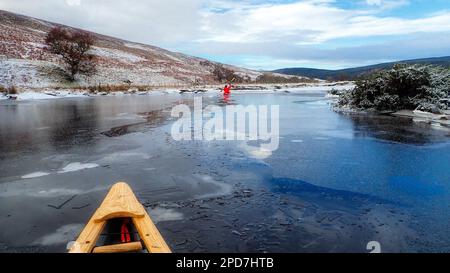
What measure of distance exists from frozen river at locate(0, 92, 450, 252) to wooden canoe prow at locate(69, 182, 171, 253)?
51 cm

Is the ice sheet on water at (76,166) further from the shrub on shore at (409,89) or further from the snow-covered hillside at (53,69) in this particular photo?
the snow-covered hillside at (53,69)

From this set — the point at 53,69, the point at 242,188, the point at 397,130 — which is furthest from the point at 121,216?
the point at 53,69

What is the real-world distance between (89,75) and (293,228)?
51.2 m

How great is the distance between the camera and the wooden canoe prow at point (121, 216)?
4.38 m

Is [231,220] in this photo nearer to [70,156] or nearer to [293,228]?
[293,228]

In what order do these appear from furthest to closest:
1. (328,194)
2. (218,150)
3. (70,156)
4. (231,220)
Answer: (218,150)
(70,156)
(328,194)
(231,220)

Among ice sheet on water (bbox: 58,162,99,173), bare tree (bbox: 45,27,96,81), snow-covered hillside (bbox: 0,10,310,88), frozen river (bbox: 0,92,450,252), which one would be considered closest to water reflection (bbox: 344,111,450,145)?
frozen river (bbox: 0,92,450,252)

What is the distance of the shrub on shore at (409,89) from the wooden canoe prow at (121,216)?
1803 cm

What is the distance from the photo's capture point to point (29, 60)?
171 ft

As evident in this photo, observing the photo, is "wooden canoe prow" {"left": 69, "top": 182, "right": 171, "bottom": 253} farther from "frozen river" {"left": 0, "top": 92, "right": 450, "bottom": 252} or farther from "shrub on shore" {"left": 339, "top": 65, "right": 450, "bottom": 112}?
"shrub on shore" {"left": 339, "top": 65, "right": 450, "bottom": 112}

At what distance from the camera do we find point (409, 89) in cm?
2089

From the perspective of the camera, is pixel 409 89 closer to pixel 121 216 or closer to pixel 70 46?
pixel 121 216
